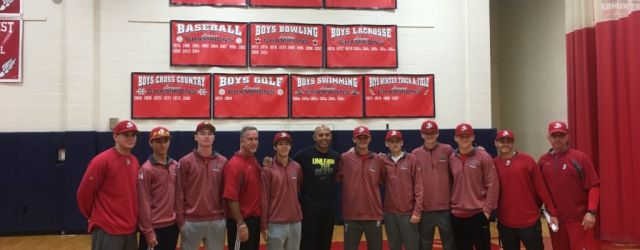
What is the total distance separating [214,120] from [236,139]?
563 millimetres

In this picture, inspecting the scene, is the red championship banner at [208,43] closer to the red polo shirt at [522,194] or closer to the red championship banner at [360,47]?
the red championship banner at [360,47]

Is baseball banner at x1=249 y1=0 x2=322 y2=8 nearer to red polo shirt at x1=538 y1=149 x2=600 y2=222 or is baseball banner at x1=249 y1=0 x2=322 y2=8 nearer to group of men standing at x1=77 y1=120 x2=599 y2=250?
group of men standing at x1=77 y1=120 x2=599 y2=250

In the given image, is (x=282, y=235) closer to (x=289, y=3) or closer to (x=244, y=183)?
(x=244, y=183)

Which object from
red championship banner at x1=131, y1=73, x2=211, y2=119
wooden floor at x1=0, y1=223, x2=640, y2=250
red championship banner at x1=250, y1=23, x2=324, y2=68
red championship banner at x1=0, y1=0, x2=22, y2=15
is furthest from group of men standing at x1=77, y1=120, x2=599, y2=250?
red championship banner at x1=0, y1=0, x2=22, y2=15

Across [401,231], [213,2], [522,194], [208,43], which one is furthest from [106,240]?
[213,2]

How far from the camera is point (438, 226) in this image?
4680 millimetres

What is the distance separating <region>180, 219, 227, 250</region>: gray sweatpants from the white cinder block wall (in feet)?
14.3

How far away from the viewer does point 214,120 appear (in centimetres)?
841

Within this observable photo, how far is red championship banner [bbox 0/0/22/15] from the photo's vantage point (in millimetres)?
8102

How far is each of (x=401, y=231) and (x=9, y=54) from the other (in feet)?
24.3

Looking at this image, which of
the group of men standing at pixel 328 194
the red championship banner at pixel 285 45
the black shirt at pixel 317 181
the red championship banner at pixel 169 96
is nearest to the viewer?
the group of men standing at pixel 328 194

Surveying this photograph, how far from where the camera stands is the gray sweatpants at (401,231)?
15.3 feet

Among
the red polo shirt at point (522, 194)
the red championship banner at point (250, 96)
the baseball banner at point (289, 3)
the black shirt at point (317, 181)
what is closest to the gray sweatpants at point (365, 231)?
the black shirt at point (317, 181)

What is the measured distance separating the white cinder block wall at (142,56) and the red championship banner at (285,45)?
15 centimetres
